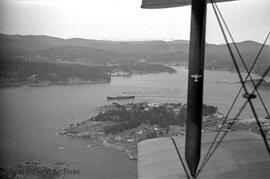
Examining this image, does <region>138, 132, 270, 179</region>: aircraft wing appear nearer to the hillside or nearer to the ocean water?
the ocean water

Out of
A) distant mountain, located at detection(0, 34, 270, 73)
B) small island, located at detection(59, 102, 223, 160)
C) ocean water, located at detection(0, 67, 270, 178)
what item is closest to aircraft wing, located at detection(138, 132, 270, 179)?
ocean water, located at detection(0, 67, 270, 178)

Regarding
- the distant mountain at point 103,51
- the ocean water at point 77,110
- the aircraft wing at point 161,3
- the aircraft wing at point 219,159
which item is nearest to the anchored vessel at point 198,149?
the aircraft wing at point 219,159

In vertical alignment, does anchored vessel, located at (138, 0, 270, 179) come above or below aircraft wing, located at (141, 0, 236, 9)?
below

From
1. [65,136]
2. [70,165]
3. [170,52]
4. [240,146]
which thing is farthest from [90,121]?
[240,146]

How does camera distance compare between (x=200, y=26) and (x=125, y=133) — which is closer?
(x=200, y=26)

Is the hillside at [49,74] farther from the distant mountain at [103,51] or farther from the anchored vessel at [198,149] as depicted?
the anchored vessel at [198,149]

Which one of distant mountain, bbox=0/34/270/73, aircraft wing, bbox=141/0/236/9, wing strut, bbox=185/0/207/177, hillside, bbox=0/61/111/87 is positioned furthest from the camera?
distant mountain, bbox=0/34/270/73

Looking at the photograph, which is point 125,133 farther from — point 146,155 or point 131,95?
point 146,155
